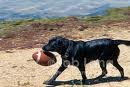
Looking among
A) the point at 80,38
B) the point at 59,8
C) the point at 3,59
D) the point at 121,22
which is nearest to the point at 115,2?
the point at 59,8

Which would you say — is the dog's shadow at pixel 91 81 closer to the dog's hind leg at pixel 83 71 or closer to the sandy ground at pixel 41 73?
the sandy ground at pixel 41 73

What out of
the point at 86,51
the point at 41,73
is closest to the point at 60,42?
the point at 86,51

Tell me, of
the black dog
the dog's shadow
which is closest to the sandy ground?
the dog's shadow

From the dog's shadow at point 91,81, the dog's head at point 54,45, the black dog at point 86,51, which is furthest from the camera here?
the dog's shadow at point 91,81

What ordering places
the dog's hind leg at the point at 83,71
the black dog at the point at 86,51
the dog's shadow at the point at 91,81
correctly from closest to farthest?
1. the black dog at the point at 86,51
2. the dog's hind leg at the point at 83,71
3. the dog's shadow at the point at 91,81

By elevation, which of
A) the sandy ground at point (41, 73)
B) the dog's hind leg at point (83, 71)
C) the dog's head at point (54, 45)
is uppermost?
the dog's head at point (54, 45)

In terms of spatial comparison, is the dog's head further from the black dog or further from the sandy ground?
the sandy ground

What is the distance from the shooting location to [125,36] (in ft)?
61.6

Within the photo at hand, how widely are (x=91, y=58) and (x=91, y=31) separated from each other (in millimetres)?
7418

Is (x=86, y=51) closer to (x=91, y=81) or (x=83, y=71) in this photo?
(x=83, y=71)

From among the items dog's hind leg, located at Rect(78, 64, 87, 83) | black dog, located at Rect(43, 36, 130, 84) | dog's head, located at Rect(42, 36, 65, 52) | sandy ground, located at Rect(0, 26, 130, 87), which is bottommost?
sandy ground, located at Rect(0, 26, 130, 87)

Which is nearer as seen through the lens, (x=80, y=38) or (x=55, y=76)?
(x=55, y=76)

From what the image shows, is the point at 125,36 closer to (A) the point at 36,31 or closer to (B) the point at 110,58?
(A) the point at 36,31

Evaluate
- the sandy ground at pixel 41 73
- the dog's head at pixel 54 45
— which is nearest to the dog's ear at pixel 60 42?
the dog's head at pixel 54 45
